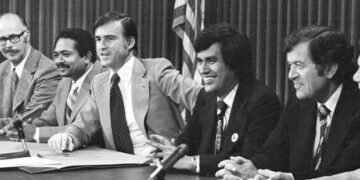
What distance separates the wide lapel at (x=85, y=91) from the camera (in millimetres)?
4055

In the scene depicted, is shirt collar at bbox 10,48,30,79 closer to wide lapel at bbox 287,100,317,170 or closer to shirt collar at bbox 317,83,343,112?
wide lapel at bbox 287,100,317,170

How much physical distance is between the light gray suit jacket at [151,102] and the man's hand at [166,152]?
2.26 feet

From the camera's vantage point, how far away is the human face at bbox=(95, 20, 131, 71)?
3.86m

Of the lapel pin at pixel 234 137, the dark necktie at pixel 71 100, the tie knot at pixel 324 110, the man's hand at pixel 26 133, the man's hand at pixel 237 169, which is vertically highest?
the tie knot at pixel 324 110

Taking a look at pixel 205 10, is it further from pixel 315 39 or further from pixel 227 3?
pixel 315 39

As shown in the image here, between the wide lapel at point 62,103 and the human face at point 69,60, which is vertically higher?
the human face at point 69,60

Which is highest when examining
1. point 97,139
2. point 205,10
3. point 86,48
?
point 205,10

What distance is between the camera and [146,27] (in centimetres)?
577

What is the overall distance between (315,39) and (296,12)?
2.03 meters

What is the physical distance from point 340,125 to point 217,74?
31.0 inches

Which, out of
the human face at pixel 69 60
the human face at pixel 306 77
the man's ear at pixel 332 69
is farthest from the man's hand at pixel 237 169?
the human face at pixel 69 60

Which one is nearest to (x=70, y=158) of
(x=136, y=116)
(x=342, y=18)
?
(x=136, y=116)

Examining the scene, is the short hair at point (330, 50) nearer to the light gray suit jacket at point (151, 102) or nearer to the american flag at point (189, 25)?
the light gray suit jacket at point (151, 102)

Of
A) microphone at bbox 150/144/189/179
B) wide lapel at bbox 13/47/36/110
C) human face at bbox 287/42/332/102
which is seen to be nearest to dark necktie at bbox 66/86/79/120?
wide lapel at bbox 13/47/36/110
